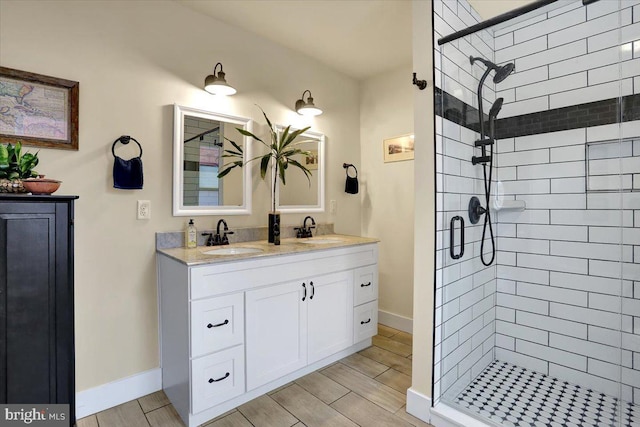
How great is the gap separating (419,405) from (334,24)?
261 centimetres

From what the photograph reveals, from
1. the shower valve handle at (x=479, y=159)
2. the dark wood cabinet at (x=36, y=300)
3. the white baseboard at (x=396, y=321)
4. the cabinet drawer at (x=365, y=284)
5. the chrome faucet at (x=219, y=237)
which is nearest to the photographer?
the dark wood cabinet at (x=36, y=300)

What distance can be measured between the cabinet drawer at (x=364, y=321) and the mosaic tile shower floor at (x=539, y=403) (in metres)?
0.84

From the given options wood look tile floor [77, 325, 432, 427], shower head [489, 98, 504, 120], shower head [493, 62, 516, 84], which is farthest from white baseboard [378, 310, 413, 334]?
shower head [493, 62, 516, 84]

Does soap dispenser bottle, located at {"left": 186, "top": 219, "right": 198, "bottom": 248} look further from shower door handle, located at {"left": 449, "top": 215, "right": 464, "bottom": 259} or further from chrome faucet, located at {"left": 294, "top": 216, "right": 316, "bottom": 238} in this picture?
shower door handle, located at {"left": 449, "top": 215, "right": 464, "bottom": 259}

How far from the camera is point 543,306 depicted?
7.06 feet

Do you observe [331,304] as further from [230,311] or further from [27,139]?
[27,139]

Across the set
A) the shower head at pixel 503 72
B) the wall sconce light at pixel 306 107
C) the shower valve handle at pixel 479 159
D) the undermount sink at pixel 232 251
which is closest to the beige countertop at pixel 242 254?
the undermount sink at pixel 232 251

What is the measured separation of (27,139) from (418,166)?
2085 millimetres

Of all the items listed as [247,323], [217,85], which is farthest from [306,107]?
[247,323]

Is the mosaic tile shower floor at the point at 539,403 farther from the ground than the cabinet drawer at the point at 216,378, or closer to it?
closer to it

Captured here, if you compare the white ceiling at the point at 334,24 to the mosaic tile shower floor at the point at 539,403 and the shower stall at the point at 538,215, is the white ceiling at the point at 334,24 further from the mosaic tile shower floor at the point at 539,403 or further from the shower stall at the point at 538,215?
the mosaic tile shower floor at the point at 539,403

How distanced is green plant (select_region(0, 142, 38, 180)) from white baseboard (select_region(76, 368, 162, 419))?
1.25 metres

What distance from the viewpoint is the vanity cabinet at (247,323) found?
171cm

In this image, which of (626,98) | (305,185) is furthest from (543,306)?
(305,185)
